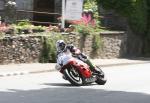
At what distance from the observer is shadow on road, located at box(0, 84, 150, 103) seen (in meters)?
14.5

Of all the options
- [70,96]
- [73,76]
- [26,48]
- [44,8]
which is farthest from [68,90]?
[44,8]

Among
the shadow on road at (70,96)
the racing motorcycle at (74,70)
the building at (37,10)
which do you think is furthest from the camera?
the building at (37,10)

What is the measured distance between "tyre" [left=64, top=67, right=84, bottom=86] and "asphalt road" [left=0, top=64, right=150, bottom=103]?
0.72 feet

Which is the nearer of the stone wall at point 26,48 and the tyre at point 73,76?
the tyre at point 73,76

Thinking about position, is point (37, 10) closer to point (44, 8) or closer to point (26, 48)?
point (44, 8)

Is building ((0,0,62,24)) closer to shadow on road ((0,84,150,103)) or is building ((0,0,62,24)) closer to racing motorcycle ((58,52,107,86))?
racing motorcycle ((58,52,107,86))

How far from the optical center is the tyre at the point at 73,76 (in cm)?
1789

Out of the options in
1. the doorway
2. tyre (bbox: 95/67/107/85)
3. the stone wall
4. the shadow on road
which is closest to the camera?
the shadow on road

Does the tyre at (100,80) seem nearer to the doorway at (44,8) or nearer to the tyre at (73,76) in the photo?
the tyre at (73,76)

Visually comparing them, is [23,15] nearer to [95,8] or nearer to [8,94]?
[95,8]

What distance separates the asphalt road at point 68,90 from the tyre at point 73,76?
0.72 feet

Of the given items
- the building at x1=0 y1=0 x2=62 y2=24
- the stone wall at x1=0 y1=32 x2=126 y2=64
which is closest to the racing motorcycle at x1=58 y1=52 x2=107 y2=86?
the stone wall at x1=0 y1=32 x2=126 y2=64

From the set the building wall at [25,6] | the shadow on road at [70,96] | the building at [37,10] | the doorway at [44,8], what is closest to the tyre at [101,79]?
the shadow on road at [70,96]

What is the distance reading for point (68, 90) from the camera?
1683 centimetres
